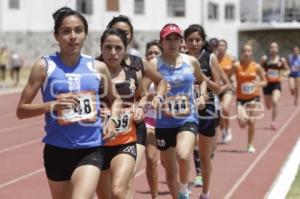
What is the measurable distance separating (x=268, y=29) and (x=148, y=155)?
5018 centimetres

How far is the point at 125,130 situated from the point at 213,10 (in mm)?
52187

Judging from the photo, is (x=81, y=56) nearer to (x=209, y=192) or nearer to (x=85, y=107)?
(x=85, y=107)

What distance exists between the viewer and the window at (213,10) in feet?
189

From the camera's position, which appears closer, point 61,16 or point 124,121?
point 61,16

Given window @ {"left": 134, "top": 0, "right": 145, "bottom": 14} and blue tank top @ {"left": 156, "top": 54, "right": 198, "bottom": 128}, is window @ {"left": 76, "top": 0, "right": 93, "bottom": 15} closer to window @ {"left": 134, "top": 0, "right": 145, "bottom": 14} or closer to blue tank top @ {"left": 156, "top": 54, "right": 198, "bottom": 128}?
window @ {"left": 134, "top": 0, "right": 145, "bottom": 14}

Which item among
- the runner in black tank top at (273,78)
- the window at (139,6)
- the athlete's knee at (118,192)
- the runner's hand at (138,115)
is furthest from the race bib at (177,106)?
the window at (139,6)

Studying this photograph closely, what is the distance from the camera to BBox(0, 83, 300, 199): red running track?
1029 centimetres

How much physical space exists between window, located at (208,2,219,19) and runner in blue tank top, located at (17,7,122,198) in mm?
52329

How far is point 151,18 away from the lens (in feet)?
179

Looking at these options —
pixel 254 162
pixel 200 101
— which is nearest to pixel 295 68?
pixel 254 162

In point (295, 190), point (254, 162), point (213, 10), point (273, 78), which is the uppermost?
point (213, 10)

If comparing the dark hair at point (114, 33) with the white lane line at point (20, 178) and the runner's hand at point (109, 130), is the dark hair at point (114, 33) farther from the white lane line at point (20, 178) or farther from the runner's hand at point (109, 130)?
the white lane line at point (20, 178)

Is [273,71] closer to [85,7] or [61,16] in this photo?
[61,16]

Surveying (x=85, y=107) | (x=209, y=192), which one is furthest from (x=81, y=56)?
(x=209, y=192)
